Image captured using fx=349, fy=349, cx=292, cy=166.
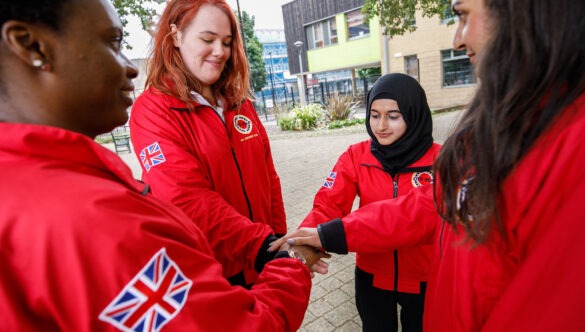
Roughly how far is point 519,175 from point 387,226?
89cm

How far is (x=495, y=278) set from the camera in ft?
2.98

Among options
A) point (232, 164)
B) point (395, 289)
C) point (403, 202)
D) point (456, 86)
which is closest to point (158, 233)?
point (232, 164)

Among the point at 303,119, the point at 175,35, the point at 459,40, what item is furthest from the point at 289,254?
the point at 303,119

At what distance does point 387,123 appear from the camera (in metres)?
2.11

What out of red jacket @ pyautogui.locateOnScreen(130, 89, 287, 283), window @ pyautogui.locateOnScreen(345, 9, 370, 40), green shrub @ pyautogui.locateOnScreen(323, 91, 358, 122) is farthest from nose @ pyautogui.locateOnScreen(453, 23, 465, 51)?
window @ pyautogui.locateOnScreen(345, 9, 370, 40)

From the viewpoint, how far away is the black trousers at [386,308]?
6.49 feet

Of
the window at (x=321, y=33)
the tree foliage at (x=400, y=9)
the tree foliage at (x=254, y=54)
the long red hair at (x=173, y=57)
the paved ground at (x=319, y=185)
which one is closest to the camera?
the long red hair at (x=173, y=57)

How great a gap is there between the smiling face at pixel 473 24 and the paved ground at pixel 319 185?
0.20 meters

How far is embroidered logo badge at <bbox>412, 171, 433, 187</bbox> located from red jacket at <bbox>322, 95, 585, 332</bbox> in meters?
0.91

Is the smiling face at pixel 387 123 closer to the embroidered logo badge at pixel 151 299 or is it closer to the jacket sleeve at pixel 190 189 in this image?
the jacket sleeve at pixel 190 189

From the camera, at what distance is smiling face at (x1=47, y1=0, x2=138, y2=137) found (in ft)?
2.51

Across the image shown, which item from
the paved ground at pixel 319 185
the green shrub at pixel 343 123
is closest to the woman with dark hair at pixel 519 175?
the paved ground at pixel 319 185

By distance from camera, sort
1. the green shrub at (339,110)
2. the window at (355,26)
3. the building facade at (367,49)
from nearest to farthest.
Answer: the green shrub at (339,110), the building facade at (367,49), the window at (355,26)

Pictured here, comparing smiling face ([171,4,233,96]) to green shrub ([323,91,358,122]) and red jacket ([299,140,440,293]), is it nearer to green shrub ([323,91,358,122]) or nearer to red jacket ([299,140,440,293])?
red jacket ([299,140,440,293])
